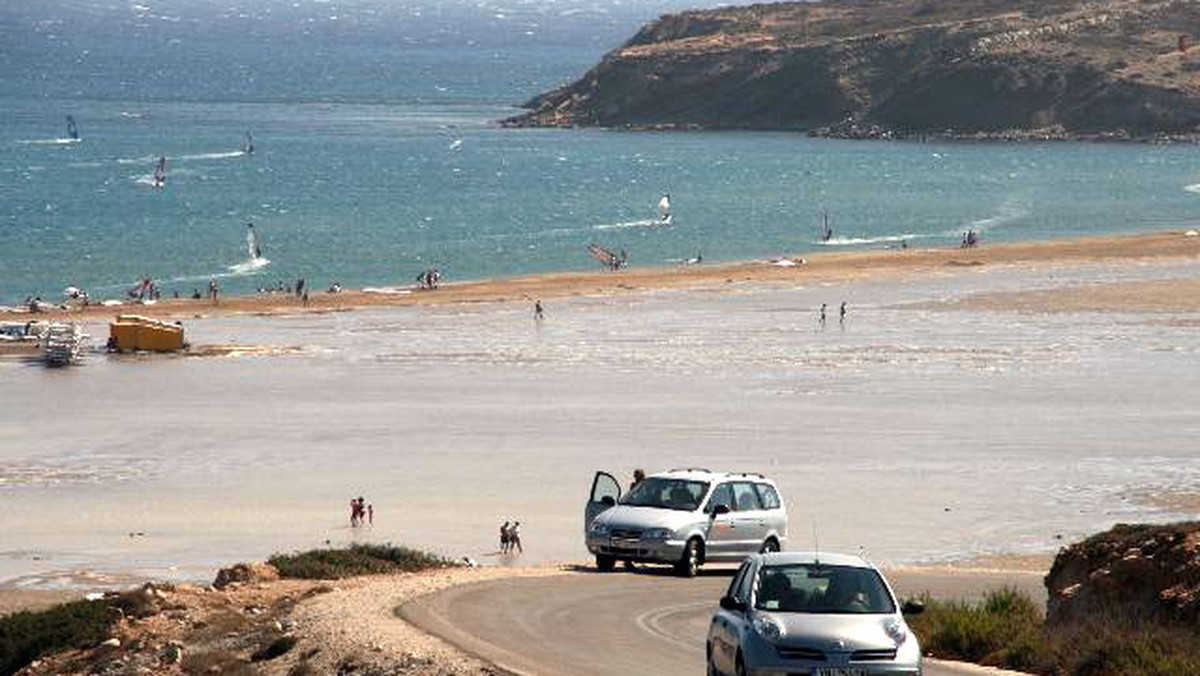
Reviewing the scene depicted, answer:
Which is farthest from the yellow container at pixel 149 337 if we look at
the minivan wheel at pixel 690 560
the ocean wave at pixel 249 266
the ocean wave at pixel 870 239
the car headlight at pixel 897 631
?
the car headlight at pixel 897 631

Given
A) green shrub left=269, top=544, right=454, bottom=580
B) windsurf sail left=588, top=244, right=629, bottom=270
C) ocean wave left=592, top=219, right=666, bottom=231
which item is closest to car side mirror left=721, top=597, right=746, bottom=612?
green shrub left=269, top=544, right=454, bottom=580

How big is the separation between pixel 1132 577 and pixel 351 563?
9.43 m

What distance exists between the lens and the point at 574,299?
80250 millimetres

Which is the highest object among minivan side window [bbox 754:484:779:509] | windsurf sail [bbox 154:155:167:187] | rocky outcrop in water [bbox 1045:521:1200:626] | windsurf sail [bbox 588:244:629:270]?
rocky outcrop in water [bbox 1045:521:1200:626]

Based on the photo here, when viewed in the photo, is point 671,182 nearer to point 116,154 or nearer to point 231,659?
point 116,154

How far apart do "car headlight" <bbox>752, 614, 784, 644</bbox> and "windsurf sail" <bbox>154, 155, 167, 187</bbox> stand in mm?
120306

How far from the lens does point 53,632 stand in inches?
968

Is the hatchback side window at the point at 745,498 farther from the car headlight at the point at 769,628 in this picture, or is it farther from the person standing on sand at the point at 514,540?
the car headlight at the point at 769,628

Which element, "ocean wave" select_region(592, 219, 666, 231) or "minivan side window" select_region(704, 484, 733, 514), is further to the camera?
"ocean wave" select_region(592, 219, 666, 231)

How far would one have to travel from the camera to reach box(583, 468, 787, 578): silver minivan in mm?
27578

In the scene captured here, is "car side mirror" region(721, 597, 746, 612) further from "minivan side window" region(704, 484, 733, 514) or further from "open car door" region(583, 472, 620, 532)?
"open car door" region(583, 472, 620, 532)

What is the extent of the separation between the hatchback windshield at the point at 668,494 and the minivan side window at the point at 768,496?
0.80 m

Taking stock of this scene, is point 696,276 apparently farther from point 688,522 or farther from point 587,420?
point 688,522

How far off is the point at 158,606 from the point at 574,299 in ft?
183
